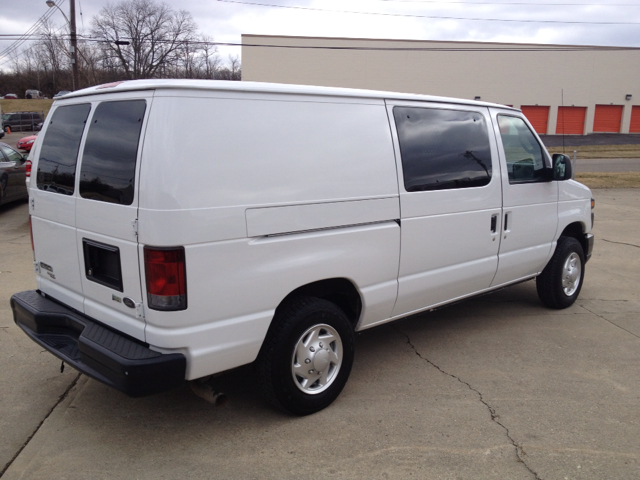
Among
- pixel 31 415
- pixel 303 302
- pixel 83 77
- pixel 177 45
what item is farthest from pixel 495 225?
pixel 83 77

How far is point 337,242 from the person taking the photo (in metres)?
3.56

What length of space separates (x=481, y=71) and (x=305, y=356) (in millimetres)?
46649

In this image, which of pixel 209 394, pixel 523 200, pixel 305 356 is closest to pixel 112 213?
pixel 209 394

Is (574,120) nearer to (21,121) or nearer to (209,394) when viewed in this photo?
(21,121)

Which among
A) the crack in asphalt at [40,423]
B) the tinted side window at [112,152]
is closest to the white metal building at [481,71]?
the crack in asphalt at [40,423]

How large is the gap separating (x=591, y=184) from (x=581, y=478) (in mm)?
17044

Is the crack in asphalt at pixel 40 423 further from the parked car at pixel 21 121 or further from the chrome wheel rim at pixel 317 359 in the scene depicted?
the parked car at pixel 21 121

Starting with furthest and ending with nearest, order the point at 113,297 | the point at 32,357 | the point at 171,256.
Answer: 1. the point at 32,357
2. the point at 113,297
3. the point at 171,256

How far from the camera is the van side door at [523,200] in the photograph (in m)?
4.90

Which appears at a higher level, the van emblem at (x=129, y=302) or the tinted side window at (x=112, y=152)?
the tinted side window at (x=112, y=152)

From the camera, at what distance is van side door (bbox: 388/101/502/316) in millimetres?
4043

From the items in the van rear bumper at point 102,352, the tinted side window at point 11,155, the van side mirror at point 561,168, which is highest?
the van side mirror at point 561,168

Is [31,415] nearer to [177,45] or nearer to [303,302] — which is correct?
[303,302]

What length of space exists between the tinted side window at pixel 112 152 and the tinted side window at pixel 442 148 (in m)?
1.87
